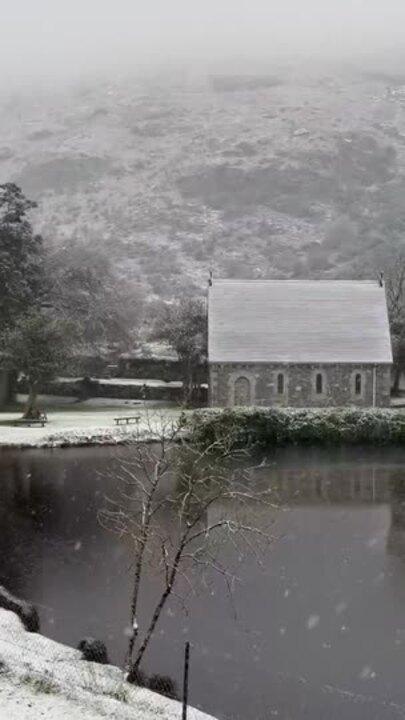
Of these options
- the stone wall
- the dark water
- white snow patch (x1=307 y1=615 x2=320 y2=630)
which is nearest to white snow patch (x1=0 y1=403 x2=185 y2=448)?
the stone wall

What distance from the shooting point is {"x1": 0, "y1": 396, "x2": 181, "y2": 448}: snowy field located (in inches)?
1727

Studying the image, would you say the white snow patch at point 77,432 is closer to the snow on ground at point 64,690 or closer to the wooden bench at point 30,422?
the wooden bench at point 30,422

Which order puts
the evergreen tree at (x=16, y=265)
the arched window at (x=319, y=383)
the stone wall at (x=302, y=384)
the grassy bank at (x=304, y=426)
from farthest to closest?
the evergreen tree at (x=16, y=265) → the arched window at (x=319, y=383) → the stone wall at (x=302, y=384) → the grassy bank at (x=304, y=426)

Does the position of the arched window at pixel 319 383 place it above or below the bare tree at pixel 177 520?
above

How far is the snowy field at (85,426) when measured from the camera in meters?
43.9

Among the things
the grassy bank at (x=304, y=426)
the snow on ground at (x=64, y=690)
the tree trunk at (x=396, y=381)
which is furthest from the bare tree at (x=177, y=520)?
the tree trunk at (x=396, y=381)

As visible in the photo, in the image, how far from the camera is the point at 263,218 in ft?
591

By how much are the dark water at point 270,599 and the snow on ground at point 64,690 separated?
46.4 inches

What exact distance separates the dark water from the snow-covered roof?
21.5m

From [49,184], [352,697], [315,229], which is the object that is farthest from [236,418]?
[49,184]

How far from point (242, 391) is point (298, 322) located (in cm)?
600

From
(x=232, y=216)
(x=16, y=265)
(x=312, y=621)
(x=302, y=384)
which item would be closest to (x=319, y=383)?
(x=302, y=384)

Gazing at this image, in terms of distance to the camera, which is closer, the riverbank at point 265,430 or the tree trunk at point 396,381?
the riverbank at point 265,430

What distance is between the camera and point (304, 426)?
44969 mm
